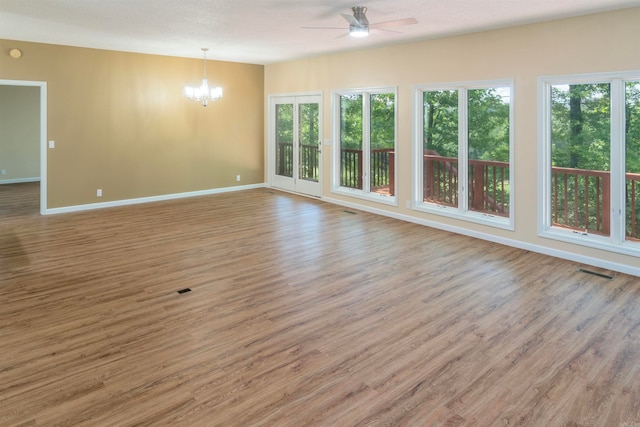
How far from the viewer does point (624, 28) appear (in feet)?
14.1

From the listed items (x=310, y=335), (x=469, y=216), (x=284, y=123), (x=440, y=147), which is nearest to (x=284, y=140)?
(x=284, y=123)

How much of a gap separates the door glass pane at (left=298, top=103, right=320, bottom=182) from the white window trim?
54 cm

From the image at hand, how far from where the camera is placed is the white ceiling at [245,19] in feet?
14.1

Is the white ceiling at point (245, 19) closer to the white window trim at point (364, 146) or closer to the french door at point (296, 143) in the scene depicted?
the white window trim at point (364, 146)

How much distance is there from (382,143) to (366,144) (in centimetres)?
33

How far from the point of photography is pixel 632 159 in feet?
14.7

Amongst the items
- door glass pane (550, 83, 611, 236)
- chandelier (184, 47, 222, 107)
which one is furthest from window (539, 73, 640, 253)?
chandelier (184, 47, 222, 107)

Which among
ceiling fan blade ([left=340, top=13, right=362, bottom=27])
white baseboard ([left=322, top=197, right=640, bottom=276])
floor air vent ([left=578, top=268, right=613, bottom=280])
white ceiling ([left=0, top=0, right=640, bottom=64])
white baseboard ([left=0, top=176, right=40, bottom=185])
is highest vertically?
white ceiling ([left=0, top=0, right=640, bottom=64])

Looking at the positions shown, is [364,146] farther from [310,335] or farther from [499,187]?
[310,335]

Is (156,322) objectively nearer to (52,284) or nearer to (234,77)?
(52,284)

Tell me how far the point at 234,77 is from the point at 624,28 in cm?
674

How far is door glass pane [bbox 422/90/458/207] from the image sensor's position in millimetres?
6109

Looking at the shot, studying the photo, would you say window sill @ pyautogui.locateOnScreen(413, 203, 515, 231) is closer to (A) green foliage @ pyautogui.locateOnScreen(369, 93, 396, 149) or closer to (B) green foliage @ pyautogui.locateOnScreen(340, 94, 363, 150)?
(A) green foliage @ pyautogui.locateOnScreen(369, 93, 396, 149)

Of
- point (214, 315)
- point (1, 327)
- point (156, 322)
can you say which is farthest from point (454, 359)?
point (1, 327)
